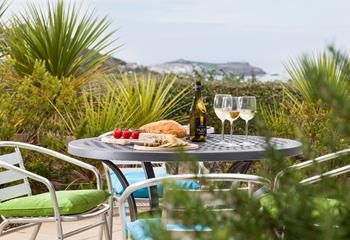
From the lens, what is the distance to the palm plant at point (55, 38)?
7383mm

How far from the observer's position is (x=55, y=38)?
7.46 metres

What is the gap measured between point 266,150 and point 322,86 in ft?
0.31

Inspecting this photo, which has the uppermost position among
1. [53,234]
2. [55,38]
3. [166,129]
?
[55,38]

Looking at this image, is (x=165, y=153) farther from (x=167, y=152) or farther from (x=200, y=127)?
(x=200, y=127)

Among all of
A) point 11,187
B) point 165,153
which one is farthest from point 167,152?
point 11,187

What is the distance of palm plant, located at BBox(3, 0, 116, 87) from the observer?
24.2ft

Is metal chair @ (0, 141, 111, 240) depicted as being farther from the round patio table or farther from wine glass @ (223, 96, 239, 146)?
wine glass @ (223, 96, 239, 146)

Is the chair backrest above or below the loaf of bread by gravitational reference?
below

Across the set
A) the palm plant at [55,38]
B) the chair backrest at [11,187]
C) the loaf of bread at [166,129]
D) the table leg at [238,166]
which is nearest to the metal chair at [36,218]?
the chair backrest at [11,187]

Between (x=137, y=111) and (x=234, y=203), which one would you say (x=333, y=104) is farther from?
(x=137, y=111)

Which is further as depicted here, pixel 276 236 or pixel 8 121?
pixel 8 121

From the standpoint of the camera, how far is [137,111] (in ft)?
22.5

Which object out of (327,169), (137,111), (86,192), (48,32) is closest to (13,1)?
(48,32)

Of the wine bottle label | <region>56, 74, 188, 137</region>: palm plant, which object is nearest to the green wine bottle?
the wine bottle label
